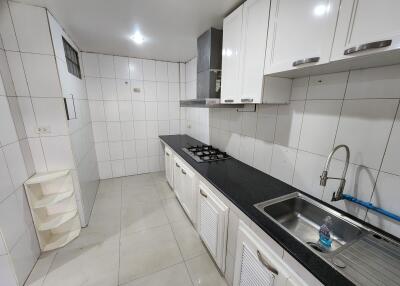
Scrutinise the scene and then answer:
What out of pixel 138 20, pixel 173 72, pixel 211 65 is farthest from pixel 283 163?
pixel 173 72

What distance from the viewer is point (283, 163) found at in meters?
1.47

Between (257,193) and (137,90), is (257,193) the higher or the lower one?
the lower one

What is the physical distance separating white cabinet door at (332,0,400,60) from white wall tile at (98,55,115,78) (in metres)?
3.05

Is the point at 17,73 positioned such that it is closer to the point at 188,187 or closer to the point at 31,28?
the point at 31,28

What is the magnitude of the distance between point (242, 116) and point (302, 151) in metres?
0.77

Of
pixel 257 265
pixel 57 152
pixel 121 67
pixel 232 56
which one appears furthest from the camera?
pixel 121 67

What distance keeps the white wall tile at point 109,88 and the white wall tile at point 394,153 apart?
10.9ft

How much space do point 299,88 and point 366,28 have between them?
61cm

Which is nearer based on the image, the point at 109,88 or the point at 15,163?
the point at 15,163

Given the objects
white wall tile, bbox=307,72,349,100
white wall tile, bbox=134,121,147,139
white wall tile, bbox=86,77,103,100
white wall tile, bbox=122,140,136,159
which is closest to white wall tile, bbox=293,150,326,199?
white wall tile, bbox=307,72,349,100

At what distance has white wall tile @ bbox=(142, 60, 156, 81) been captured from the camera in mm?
3091

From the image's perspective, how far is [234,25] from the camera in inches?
57.0

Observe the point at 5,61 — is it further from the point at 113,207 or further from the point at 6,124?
the point at 113,207

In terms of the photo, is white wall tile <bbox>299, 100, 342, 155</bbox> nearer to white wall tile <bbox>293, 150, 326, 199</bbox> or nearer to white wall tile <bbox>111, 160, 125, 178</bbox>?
white wall tile <bbox>293, 150, 326, 199</bbox>
